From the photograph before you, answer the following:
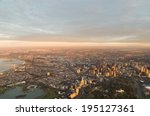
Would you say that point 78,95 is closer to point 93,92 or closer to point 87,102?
point 93,92

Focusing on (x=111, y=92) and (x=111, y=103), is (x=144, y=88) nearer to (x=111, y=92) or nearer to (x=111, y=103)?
(x=111, y=92)

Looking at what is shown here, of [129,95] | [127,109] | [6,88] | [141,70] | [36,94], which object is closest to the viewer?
[127,109]

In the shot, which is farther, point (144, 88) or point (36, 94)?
point (144, 88)

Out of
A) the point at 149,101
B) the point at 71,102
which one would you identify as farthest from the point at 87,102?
the point at 149,101

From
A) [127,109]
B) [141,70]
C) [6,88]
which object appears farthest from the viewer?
[141,70]

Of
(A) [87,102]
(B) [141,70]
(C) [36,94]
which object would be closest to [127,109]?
(A) [87,102]

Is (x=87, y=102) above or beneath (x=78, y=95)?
above

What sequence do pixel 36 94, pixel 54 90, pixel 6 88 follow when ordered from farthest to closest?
1. pixel 6 88
2. pixel 54 90
3. pixel 36 94

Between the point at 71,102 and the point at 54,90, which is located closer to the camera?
the point at 71,102

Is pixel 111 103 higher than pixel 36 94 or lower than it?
higher
